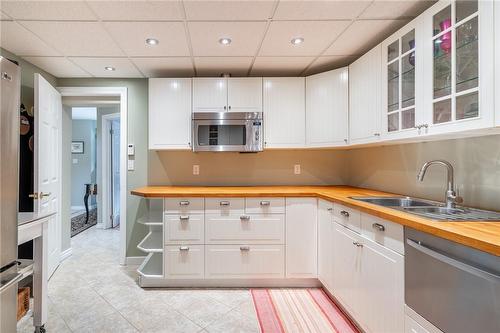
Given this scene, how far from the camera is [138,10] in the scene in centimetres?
170

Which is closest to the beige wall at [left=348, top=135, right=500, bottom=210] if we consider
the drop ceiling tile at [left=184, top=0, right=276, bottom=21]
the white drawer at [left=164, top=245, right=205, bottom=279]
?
the drop ceiling tile at [left=184, top=0, right=276, bottom=21]

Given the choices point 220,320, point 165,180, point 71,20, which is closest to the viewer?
point 71,20

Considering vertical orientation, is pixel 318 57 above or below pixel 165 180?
above

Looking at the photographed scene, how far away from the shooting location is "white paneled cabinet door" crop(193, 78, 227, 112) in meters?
2.73

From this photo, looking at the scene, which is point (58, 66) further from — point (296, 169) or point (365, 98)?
point (365, 98)

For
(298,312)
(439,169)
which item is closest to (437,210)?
(439,169)

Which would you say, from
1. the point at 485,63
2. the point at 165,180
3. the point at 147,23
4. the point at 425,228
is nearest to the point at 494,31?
Answer: the point at 485,63

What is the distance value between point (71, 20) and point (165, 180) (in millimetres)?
1758

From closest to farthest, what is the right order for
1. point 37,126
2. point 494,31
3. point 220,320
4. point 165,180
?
point 494,31 → point 220,320 → point 37,126 → point 165,180

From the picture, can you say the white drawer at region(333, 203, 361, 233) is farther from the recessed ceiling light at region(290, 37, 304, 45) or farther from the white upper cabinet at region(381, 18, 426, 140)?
the recessed ceiling light at region(290, 37, 304, 45)

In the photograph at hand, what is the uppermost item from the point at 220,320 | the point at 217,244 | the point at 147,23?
the point at 147,23

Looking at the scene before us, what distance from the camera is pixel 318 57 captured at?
8.19ft

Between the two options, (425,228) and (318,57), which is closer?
(425,228)

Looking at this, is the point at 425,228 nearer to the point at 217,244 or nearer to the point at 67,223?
the point at 217,244
